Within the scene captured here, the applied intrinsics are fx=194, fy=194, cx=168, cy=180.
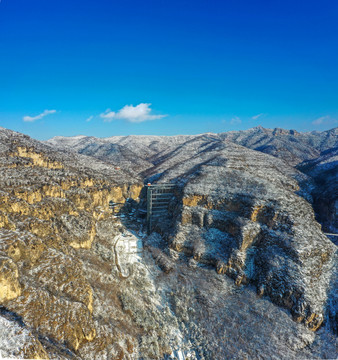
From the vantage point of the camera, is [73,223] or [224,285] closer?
[224,285]

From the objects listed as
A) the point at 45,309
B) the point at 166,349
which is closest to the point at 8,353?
the point at 45,309

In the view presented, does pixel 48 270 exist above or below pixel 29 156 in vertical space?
below

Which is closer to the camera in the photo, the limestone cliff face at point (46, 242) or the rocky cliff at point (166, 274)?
the limestone cliff face at point (46, 242)

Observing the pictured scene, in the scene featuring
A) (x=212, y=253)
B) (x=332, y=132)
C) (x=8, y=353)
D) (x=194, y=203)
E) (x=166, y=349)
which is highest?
(x=332, y=132)

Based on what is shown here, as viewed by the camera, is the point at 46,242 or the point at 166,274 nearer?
the point at 46,242

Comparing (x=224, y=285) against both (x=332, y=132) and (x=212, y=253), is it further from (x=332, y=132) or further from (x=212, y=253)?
(x=332, y=132)

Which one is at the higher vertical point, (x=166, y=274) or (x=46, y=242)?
(x=46, y=242)

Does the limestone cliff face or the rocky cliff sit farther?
the rocky cliff

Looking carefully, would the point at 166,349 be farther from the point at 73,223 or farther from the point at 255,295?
the point at 73,223

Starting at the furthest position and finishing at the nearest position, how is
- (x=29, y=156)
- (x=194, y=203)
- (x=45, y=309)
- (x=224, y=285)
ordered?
(x=29, y=156) → (x=194, y=203) → (x=224, y=285) → (x=45, y=309)

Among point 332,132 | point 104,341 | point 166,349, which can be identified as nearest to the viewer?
point 104,341
